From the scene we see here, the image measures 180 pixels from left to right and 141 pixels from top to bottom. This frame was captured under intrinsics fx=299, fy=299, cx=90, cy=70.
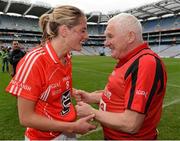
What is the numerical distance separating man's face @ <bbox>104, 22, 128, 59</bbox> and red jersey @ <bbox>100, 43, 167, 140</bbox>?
86 mm

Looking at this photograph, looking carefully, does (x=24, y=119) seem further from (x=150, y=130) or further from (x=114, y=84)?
(x=150, y=130)

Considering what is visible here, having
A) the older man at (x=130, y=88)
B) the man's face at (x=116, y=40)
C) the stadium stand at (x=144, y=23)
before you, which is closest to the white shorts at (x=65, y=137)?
the older man at (x=130, y=88)

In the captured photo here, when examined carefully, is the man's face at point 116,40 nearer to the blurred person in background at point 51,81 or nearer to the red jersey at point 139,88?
the red jersey at point 139,88

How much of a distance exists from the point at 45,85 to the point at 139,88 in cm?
85

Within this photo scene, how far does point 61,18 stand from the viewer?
281 cm

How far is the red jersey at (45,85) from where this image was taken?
2609 millimetres

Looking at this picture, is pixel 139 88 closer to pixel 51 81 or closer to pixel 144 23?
pixel 51 81

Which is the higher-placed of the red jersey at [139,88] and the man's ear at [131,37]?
the man's ear at [131,37]

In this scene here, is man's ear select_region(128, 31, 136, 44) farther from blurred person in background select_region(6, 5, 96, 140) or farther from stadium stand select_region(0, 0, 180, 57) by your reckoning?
stadium stand select_region(0, 0, 180, 57)

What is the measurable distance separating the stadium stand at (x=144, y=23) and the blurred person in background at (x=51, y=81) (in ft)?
229

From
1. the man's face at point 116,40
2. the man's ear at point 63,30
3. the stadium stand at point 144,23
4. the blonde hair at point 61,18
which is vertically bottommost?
the stadium stand at point 144,23

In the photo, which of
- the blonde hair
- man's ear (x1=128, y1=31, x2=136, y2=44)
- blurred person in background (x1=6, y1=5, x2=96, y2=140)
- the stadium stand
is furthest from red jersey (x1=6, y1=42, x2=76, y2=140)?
the stadium stand

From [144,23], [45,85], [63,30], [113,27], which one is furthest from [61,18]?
[144,23]

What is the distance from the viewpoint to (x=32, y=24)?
93438mm
